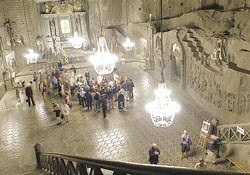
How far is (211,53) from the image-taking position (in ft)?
37.6

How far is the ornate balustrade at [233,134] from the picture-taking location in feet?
25.2

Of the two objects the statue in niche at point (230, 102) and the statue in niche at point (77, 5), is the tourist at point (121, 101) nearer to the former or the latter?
the statue in niche at point (230, 102)

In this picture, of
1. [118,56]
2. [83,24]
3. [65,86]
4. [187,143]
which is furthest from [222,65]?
[83,24]

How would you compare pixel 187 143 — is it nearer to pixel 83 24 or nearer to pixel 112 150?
pixel 112 150

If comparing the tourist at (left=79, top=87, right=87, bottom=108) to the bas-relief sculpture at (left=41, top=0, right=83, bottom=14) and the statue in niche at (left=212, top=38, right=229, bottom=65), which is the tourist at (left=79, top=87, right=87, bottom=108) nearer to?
the statue in niche at (left=212, top=38, right=229, bottom=65)

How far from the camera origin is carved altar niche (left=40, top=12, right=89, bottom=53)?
26.0 m

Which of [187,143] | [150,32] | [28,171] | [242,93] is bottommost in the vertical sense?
[28,171]

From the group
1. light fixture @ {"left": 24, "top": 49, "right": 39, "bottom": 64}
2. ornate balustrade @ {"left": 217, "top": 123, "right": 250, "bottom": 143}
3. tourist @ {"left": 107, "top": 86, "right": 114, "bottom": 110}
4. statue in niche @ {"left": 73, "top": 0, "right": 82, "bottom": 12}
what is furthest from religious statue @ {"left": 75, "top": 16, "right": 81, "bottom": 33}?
ornate balustrade @ {"left": 217, "top": 123, "right": 250, "bottom": 143}

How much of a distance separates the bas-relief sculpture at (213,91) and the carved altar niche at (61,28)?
1672cm

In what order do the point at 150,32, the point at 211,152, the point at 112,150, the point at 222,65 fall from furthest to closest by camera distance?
1. the point at 150,32
2. the point at 222,65
3. the point at 112,150
4. the point at 211,152

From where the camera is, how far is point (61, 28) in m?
27.1

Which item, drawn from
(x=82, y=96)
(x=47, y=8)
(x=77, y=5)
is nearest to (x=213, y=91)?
(x=82, y=96)

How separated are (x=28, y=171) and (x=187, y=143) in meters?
4.94

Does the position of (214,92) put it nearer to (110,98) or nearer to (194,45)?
(194,45)
